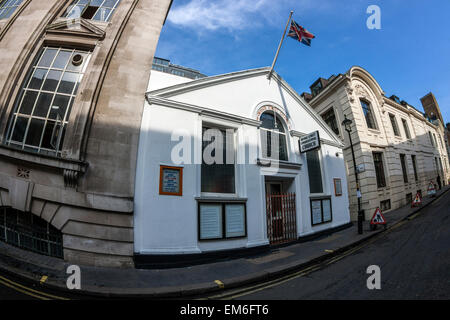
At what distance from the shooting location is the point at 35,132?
6418mm

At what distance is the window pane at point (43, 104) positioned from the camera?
6.57 meters

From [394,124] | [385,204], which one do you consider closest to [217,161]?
[385,204]

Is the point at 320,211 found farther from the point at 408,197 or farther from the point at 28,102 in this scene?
the point at 28,102

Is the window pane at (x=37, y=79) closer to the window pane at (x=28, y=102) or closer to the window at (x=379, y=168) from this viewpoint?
the window pane at (x=28, y=102)

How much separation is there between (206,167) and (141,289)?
14.0 feet

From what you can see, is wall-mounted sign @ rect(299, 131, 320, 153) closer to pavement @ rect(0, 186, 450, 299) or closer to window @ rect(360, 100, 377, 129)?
pavement @ rect(0, 186, 450, 299)

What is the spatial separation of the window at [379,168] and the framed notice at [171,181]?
15763 mm

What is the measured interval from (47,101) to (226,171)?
718cm

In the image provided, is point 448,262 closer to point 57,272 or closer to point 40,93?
point 57,272

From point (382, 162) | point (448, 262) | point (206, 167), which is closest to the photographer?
point (448, 262)

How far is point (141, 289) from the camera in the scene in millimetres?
4199

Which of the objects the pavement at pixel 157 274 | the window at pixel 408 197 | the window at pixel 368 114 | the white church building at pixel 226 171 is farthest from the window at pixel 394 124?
the pavement at pixel 157 274

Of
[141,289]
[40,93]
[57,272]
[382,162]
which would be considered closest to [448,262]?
[141,289]
